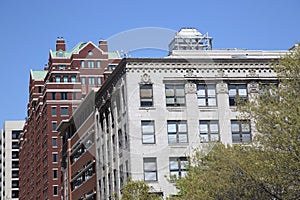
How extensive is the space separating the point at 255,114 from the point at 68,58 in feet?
321

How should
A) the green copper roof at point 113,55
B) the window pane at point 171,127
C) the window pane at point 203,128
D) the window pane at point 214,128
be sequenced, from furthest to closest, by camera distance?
1. the green copper roof at point 113,55
2. the window pane at point 214,128
3. the window pane at point 203,128
4. the window pane at point 171,127

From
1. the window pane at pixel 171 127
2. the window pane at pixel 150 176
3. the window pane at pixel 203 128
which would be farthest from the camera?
the window pane at pixel 203 128

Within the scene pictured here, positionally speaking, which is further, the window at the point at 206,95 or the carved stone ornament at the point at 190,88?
the window at the point at 206,95

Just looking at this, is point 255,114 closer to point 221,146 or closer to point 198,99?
point 221,146

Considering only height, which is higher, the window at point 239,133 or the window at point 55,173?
the window at point 55,173

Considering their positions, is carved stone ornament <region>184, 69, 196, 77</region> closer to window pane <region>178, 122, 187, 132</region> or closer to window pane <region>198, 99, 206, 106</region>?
window pane <region>198, 99, 206, 106</region>

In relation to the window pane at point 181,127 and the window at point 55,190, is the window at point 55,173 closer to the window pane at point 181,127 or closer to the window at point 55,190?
the window at point 55,190

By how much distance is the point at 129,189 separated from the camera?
49.4m

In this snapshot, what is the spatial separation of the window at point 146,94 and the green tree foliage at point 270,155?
2354cm

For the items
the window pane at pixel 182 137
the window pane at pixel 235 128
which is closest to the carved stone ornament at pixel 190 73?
the window pane at pixel 182 137

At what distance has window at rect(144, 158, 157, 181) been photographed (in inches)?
2291

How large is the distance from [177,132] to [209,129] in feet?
9.78

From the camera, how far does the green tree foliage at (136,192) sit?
48.6 meters

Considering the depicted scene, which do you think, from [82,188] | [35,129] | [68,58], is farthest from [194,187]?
[35,129]
